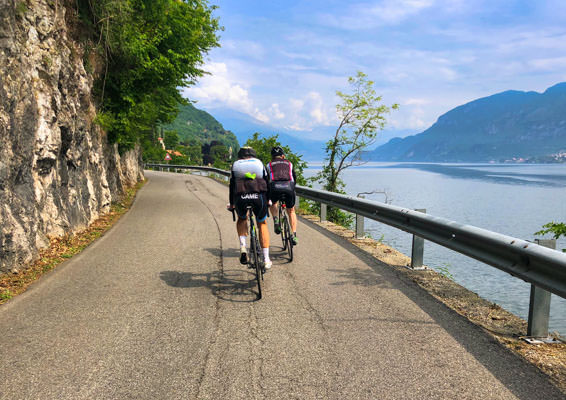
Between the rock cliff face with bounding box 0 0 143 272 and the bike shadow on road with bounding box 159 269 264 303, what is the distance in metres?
2.64

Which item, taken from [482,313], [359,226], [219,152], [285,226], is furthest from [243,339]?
[219,152]

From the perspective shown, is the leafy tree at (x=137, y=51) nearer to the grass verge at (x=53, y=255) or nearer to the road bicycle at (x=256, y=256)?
the grass verge at (x=53, y=255)

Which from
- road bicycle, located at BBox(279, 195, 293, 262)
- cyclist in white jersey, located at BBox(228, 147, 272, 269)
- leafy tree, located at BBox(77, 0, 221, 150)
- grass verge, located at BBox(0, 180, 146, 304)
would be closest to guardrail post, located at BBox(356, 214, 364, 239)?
road bicycle, located at BBox(279, 195, 293, 262)

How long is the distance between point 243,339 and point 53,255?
524cm

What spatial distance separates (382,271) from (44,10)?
349 inches

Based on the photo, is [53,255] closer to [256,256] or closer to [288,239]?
[288,239]

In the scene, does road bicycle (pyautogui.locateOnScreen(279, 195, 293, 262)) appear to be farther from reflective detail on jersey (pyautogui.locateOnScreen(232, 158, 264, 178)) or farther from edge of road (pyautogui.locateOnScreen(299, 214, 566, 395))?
reflective detail on jersey (pyautogui.locateOnScreen(232, 158, 264, 178))

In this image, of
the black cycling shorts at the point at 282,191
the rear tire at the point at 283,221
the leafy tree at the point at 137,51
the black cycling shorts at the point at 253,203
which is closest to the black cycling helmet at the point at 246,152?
the black cycling shorts at the point at 253,203

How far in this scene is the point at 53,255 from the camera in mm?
7309

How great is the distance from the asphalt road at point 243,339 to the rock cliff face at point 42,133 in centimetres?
135

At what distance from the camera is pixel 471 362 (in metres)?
3.33

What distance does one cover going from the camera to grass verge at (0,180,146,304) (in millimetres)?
5664

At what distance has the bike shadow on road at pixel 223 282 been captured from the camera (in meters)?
5.14

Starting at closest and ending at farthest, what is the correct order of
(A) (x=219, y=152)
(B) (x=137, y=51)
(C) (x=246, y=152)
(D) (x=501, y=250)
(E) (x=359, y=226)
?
1. (D) (x=501, y=250)
2. (C) (x=246, y=152)
3. (E) (x=359, y=226)
4. (B) (x=137, y=51)
5. (A) (x=219, y=152)
